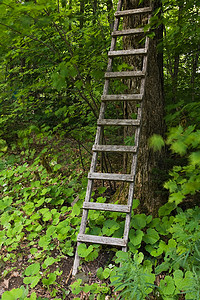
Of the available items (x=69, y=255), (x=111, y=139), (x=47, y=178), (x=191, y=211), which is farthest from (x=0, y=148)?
(x=191, y=211)

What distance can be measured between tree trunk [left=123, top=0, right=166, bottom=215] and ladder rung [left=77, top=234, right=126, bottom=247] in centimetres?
79

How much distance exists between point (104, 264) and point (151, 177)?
1250 mm

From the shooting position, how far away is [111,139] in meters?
4.90

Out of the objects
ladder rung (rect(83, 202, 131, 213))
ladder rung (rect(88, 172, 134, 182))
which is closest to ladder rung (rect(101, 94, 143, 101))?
ladder rung (rect(88, 172, 134, 182))

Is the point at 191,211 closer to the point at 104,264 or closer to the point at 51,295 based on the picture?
the point at 104,264

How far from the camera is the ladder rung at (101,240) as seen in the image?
Result: 2.60 metres

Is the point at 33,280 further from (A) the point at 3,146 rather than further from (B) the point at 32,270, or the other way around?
(A) the point at 3,146

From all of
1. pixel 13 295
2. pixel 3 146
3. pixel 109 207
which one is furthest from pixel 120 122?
pixel 3 146

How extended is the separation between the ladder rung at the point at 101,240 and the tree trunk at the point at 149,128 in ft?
2.61

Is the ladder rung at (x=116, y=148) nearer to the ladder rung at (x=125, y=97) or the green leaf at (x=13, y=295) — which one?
the ladder rung at (x=125, y=97)

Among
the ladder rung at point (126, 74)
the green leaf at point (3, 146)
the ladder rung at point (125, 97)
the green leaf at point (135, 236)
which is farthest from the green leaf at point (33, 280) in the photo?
the green leaf at point (3, 146)

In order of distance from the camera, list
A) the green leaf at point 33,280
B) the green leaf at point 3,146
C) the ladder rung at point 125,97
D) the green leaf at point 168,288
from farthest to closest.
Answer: the green leaf at point 3,146
the ladder rung at point 125,97
the green leaf at point 33,280
the green leaf at point 168,288

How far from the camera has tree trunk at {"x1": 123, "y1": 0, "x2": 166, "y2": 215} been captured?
327 cm

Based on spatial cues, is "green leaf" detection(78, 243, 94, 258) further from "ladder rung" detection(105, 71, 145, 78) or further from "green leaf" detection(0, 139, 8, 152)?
"green leaf" detection(0, 139, 8, 152)
